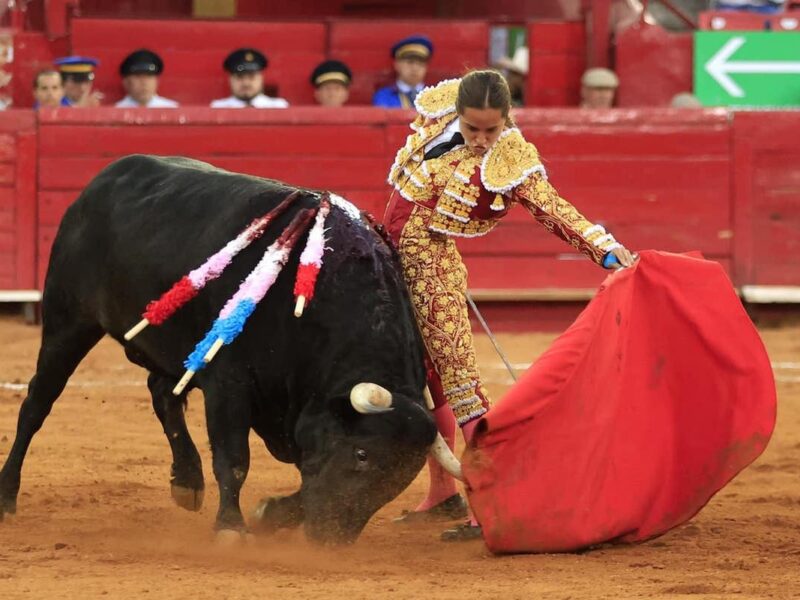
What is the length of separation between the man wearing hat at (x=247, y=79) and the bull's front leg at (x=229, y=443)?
15.1 feet

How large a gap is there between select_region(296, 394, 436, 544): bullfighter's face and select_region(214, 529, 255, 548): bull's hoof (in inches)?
9.8

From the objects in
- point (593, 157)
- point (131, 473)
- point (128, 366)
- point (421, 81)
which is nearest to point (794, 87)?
point (593, 157)

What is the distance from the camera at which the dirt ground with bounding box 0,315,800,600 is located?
3420 mm

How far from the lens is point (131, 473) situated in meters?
5.05

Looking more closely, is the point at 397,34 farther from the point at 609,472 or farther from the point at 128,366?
the point at 609,472

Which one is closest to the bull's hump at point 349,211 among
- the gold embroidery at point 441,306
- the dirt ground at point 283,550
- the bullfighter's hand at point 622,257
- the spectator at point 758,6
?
the gold embroidery at point 441,306

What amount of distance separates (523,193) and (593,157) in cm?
447

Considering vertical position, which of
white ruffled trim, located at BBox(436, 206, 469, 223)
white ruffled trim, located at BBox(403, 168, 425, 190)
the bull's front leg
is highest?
white ruffled trim, located at BBox(403, 168, 425, 190)

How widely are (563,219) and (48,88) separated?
491 centimetres

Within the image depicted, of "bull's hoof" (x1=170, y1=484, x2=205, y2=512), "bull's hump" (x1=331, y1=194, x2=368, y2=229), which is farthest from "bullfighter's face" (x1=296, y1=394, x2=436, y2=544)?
"bull's hoof" (x1=170, y1=484, x2=205, y2=512)

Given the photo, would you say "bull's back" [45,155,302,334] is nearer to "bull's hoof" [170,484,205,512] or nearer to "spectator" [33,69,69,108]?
Answer: "bull's hoof" [170,484,205,512]

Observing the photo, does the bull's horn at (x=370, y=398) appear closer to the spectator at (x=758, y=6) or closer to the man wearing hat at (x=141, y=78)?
the man wearing hat at (x=141, y=78)

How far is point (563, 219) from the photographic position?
152 inches

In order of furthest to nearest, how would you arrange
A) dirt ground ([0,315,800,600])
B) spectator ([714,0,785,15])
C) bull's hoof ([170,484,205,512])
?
spectator ([714,0,785,15])
bull's hoof ([170,484,205,512])
dirt ground ([0,315,800,600])
